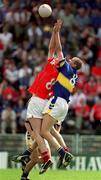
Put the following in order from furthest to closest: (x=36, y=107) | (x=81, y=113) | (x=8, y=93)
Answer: (x=8, y=93), (x=81, y=113), (x=36, y=107)

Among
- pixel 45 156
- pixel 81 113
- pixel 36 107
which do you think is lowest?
pixel 81 113

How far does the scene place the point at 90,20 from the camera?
27766mm

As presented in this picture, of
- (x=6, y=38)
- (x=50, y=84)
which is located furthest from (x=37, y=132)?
(x=6, y=38)

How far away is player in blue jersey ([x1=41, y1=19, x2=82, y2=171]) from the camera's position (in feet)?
46.6

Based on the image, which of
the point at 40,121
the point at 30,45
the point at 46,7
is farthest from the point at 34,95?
the point at 30,45

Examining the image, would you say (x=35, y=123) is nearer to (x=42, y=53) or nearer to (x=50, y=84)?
(x=50, y=84)

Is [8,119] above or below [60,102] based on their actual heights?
below

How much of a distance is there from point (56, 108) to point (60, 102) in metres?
0.16

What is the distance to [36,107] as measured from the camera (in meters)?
14.6

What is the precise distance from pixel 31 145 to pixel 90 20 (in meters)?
13.1

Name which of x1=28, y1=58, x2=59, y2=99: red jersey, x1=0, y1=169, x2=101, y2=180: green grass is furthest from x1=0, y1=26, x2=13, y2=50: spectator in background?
x1=28, y1=58, x2=59, y2=99: red jersey

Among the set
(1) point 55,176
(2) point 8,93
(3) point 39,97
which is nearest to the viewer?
(3) point 39,97

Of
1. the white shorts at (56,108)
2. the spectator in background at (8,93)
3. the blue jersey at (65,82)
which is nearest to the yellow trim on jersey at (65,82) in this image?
the blue jersey at (65,82)

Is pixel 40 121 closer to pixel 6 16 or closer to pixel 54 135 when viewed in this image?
pixel 54 135
